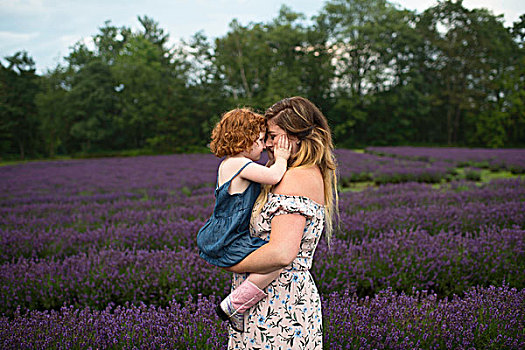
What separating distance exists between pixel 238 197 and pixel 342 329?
118 cm

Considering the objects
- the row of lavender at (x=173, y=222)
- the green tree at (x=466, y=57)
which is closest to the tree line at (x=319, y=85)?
the green tree at (x=466, y=57)

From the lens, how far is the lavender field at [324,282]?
6.91 feet

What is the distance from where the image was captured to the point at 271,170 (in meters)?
1.50

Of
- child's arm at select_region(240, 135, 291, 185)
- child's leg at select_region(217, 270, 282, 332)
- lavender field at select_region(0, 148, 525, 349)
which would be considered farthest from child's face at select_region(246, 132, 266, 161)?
lavender field at select_region(0, 148, 525, 349)

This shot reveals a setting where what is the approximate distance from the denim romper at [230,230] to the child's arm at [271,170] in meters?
0.05

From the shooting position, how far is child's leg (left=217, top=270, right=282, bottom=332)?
4.76ft

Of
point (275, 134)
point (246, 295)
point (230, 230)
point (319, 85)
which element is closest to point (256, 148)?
point (275, 134)

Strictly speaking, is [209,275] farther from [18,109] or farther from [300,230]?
[18,109]

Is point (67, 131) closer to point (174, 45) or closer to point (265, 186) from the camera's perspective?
point (174, 45)

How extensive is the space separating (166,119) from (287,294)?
37.3 metres

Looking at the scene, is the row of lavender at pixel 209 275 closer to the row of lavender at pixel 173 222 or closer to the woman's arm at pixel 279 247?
the row of lavender at pixel 173 222

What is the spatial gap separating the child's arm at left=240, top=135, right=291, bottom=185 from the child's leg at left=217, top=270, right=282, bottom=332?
1.28ft

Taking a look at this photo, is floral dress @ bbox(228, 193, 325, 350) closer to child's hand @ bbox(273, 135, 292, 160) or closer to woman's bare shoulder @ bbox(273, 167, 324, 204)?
woman's bare shoulder @ bbox(273, 167, 324, 204)

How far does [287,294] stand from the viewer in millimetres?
1551
